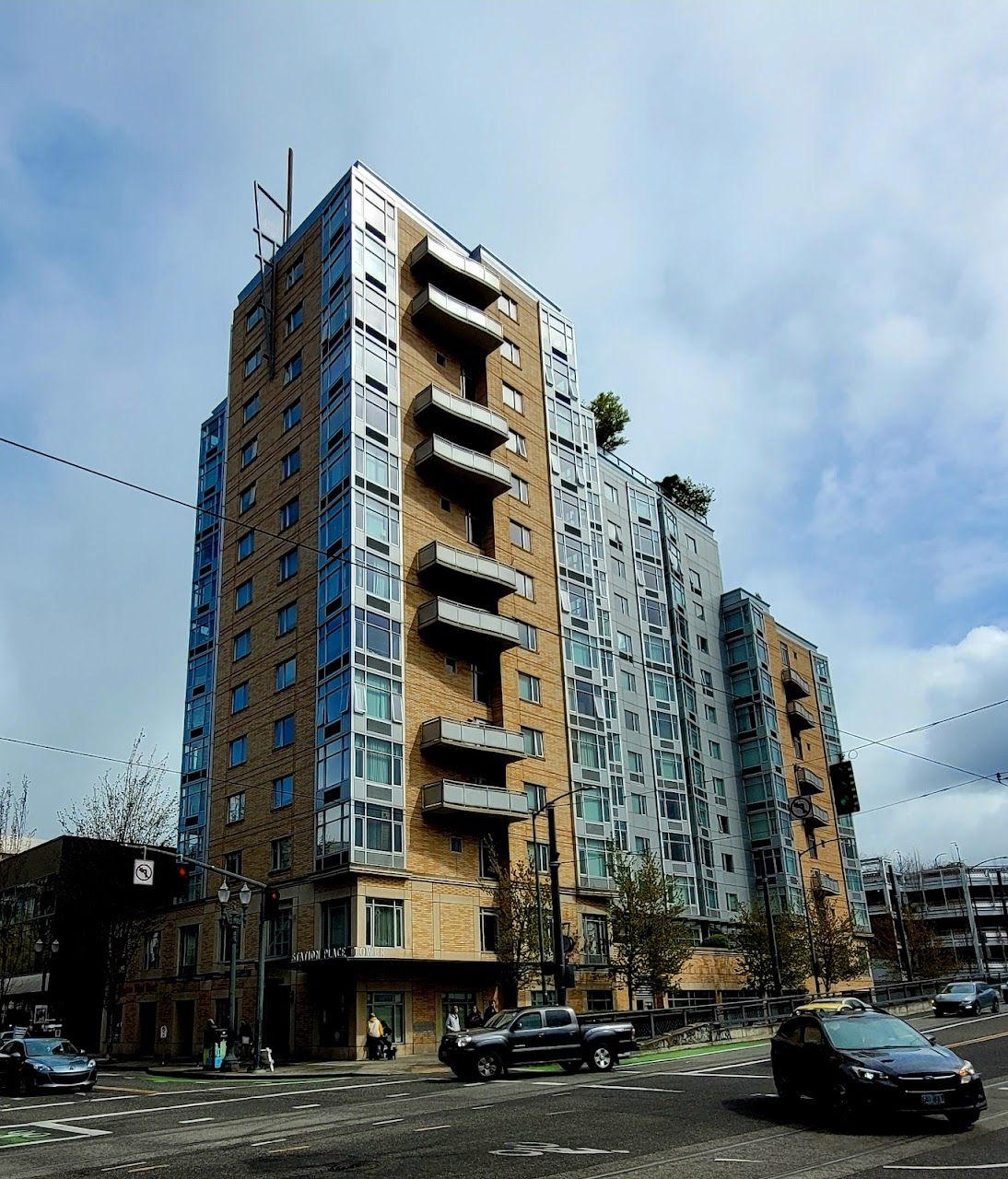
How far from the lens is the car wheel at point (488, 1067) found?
79.6 ft

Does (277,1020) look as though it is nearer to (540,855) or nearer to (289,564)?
(540,855)

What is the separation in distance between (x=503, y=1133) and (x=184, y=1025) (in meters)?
38.5

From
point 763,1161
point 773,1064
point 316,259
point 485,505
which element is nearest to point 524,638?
point 485,505

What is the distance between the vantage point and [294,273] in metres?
54.8

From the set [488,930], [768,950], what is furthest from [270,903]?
[768,950]

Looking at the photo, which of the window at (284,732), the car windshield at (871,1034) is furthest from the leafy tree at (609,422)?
the car windshield at (871,1034)

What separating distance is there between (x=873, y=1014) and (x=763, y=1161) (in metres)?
4.60

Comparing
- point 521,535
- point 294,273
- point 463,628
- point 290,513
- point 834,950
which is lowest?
point 834,950

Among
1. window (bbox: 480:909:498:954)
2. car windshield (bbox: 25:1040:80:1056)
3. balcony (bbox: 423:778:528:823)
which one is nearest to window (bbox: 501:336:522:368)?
balcony (bbox: 423:778:528:823)

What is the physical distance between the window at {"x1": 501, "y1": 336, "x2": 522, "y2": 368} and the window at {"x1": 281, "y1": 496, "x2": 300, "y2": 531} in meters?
14.8

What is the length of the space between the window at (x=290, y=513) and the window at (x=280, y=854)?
1469cm

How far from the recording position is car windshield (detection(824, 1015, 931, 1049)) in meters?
14.4

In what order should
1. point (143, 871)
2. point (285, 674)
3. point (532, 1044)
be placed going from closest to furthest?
point (532, 1044)
point (143, 871)
point (285, 674)

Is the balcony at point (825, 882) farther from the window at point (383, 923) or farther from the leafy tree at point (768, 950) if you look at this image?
the window at point (383, 923)
